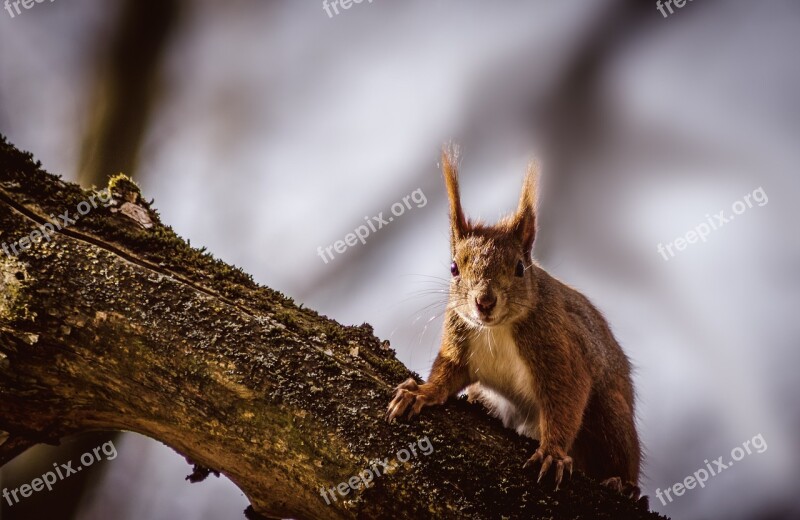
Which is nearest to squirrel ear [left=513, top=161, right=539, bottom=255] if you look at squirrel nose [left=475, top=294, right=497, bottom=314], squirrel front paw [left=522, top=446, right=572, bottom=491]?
squirrel nose [left=475, top=294, right=497, bottom=314]

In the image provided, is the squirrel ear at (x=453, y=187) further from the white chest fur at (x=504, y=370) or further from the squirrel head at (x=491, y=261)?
the white chest fur at (x=504, y=370)

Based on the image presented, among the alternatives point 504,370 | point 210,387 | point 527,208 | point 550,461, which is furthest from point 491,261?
point 210,387

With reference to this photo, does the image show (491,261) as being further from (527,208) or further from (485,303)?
(527,208)

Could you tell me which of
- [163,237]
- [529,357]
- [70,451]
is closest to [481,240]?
[529,357]

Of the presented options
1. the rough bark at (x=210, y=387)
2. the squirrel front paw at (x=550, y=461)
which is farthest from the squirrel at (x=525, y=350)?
the rough bark at (x=210, y=387)

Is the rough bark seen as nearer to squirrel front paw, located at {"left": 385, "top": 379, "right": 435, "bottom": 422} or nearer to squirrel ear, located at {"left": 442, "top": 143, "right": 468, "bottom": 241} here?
squirrel front paw, located at {"left": 385, "top": 379, "right": 435, "bottom": 422}

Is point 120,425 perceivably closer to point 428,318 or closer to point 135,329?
point 135,329
